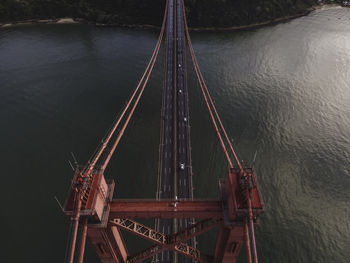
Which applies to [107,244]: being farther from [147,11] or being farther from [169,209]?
[147,11]

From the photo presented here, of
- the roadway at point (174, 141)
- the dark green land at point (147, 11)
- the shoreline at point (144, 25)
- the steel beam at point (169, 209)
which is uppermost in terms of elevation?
the dark green land at point (147, 11)

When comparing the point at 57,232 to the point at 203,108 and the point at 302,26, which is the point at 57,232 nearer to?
the point at 203,108

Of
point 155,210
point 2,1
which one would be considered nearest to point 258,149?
point 155,210

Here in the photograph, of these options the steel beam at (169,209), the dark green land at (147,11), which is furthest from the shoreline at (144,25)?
the steel beam at (169,209)

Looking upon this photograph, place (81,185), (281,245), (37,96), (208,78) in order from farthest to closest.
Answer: (208,78), (37,96), (281,245), (81,185)

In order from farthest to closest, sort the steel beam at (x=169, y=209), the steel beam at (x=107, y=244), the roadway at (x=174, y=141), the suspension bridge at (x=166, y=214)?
the roadway at (x=174, y=141)
the steel beam at (x=107, y=244)
the steel beam at (x=169, y=209)
the suspension bridge at (x=166, y=214)

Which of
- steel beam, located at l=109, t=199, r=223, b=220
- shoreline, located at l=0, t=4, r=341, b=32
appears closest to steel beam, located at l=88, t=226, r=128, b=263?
steel beam, located at l=109, t=199, r=223, b=220

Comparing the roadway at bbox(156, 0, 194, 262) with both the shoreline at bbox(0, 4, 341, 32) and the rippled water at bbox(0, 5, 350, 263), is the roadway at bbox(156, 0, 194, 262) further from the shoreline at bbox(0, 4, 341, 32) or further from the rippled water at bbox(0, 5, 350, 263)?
the shoreline at bbox(0, 4, 341, 32)

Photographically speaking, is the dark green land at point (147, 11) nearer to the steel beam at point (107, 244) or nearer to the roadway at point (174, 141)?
the roadway at point (174, 141)

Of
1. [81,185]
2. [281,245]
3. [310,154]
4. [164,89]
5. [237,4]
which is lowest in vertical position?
[281,245]
